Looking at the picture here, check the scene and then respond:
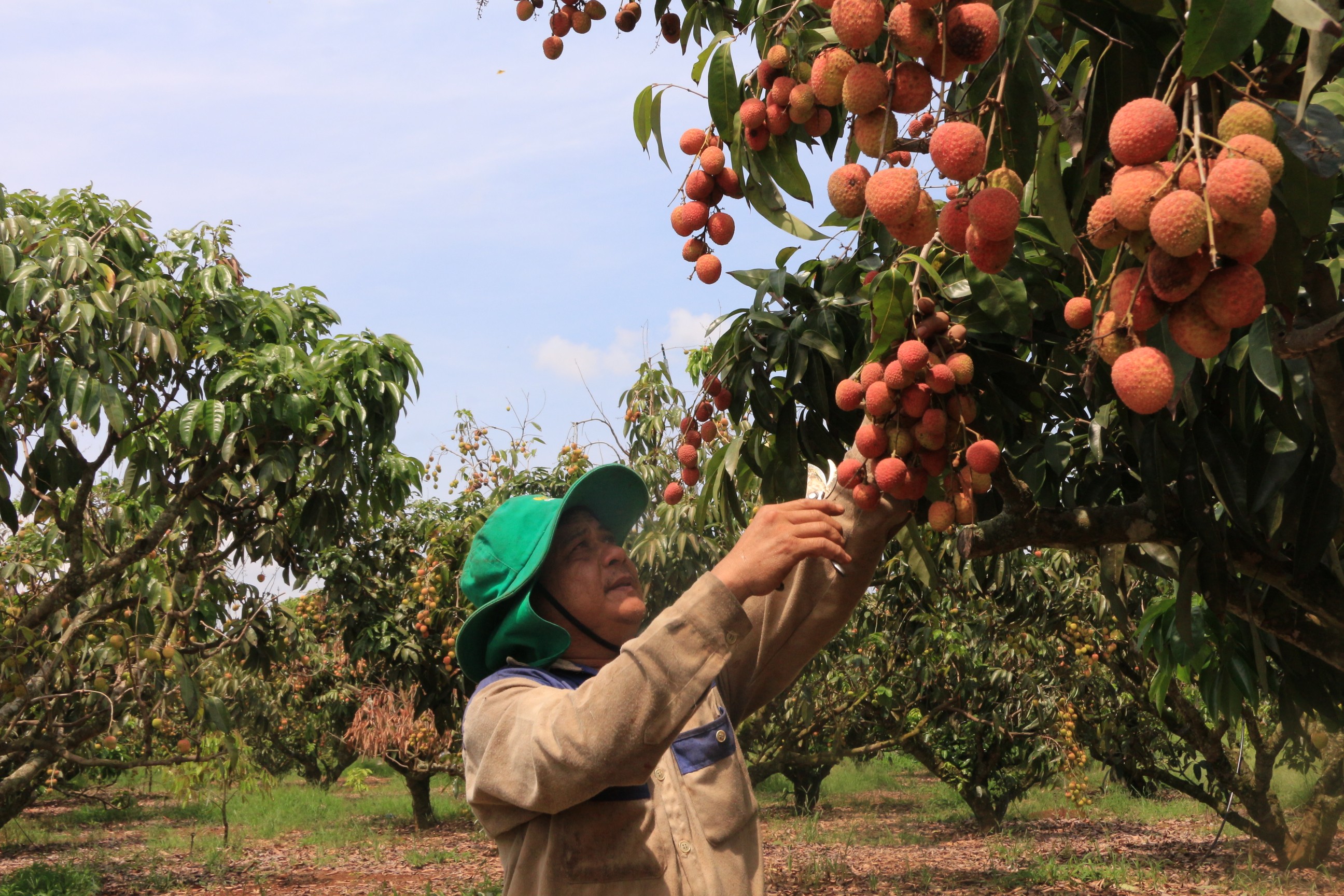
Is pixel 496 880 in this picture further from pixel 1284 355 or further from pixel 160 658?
pixel 1284 355

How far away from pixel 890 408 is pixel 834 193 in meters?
0.31

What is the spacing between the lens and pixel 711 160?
1058mm

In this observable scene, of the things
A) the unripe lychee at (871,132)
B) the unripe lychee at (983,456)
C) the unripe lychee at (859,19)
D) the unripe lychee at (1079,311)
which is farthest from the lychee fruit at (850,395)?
the unripe lychee at (859,19)

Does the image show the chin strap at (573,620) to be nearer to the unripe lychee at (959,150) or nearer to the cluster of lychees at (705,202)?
the cluster of lychees at (705,202)

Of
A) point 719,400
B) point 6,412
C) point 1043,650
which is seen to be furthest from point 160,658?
point 1043,650

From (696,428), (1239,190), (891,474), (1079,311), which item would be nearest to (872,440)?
(891,474)

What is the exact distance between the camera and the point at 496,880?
7.00m

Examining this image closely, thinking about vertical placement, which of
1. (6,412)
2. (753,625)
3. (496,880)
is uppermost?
(6,412)

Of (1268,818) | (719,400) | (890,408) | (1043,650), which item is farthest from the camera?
(1043,650)

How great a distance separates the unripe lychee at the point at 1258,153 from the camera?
1.90 feet

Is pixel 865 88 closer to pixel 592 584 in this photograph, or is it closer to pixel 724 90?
pixel 724 90

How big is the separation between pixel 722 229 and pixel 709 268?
44mm

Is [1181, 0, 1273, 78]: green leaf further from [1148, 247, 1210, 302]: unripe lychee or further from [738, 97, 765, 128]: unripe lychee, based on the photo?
[738, 97, 765, 128]: unripe lychee

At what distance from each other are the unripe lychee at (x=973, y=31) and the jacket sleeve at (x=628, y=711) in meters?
0.61
